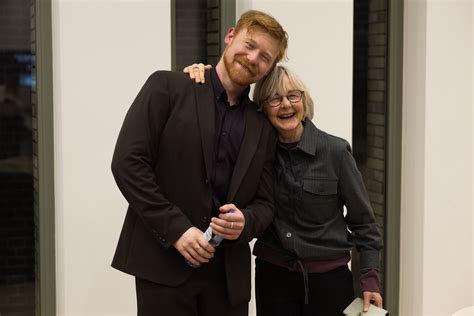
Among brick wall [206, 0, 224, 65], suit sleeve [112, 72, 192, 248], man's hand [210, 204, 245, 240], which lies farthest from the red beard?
brick wall [206, 0, 224, 65]

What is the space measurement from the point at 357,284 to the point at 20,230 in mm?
1922

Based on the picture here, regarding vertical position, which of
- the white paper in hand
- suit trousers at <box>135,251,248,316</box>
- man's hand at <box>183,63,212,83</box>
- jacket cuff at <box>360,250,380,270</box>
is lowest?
the white paper in hand

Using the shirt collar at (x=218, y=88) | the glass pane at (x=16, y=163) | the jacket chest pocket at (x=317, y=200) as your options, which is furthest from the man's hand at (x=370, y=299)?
the glass pane at (x=16, y=163)

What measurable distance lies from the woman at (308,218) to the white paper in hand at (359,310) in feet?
0.08

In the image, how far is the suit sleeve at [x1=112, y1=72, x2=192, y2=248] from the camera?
9.11 feet

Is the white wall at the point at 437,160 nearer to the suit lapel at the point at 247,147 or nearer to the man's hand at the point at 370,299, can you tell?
the man's hand at the point at 370,299

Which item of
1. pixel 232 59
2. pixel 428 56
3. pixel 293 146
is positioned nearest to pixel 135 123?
pixel 232 59

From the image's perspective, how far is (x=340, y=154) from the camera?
3.06m

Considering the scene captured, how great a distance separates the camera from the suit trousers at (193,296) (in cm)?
289

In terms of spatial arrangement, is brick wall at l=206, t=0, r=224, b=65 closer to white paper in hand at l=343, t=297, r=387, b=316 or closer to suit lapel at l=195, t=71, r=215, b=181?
suit lapel at l=195, t=71, r=215, b=181

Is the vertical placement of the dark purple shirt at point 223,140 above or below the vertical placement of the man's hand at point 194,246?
above

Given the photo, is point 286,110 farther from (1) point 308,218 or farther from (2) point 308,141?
(1) point 308,218

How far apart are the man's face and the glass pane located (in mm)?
1396

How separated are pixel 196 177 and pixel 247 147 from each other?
8.3 inches
